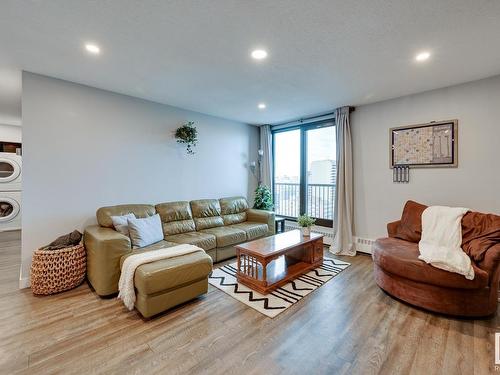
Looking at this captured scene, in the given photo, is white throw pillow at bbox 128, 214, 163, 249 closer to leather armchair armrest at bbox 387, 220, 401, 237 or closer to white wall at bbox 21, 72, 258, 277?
white wall at bbox 21, 72, 258, 277

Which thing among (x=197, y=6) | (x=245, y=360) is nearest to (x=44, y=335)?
(x=245, y=360)

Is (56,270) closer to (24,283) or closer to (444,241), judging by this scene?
(24,283)

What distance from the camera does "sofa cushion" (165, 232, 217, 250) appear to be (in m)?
3.29

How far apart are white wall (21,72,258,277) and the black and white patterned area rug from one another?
1737 mm

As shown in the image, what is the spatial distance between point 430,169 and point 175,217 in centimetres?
391

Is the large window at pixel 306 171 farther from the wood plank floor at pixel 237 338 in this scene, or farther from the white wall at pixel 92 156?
the wood plank floor at pixel 237 338

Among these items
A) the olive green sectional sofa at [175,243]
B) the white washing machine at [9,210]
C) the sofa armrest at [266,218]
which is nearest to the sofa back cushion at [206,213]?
the olive green sectional sofa at [175,243]

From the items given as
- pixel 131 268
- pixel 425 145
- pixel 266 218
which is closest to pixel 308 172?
pixel 266 218

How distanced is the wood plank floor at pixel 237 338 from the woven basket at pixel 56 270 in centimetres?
13

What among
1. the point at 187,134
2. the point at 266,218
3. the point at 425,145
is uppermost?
the point at 187,134

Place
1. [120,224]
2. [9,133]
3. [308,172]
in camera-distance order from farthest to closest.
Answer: [9,133] < [308,172] < [120,224]

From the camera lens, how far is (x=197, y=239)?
3.36 meters

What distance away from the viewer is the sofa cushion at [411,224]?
9.71 ft

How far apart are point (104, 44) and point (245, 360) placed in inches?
116
